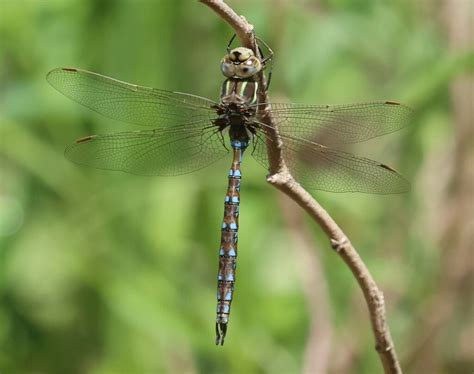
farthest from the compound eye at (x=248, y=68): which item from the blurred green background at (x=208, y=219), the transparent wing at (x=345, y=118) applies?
the blurred green background at (x=208, y=219)

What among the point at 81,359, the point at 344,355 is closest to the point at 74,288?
the point at 81,359

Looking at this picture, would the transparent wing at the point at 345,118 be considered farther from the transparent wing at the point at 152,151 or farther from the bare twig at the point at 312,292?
the bare twig at the point at 312,292

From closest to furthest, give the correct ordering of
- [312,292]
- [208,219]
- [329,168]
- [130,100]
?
[329,168], [130,100], [312,292], [208,219]

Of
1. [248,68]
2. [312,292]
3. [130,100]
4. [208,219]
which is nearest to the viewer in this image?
[248,68]

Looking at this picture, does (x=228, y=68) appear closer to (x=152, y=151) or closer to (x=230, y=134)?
(x=230, y=134)

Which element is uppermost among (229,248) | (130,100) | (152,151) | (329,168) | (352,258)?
(130,100)

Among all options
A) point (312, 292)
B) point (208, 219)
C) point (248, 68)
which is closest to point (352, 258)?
point (248, 68)

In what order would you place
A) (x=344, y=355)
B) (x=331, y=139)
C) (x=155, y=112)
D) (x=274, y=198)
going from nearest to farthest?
(x=331, y=139)
(x=155, y=112)
(x=344, y=355)
(x=274, y=198)

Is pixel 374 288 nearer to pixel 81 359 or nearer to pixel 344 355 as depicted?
pixel 344 355
